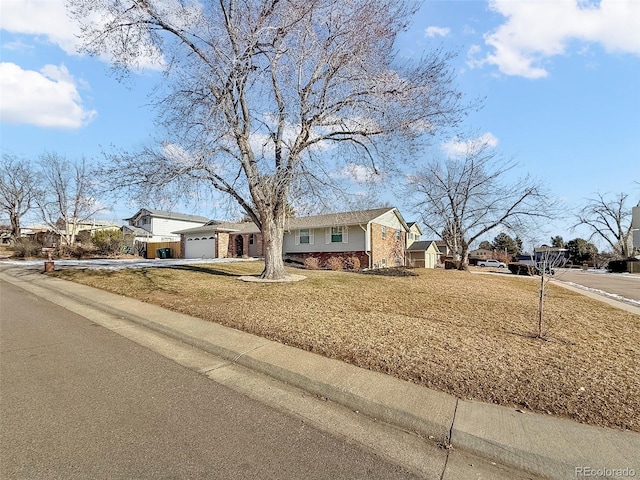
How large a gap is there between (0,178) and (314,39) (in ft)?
135

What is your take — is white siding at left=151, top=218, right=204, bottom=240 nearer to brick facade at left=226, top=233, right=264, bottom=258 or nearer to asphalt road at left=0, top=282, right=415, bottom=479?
brick facade at left=226, top=233, right=264, bottom=258

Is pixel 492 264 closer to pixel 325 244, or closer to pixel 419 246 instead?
pixel 419 246

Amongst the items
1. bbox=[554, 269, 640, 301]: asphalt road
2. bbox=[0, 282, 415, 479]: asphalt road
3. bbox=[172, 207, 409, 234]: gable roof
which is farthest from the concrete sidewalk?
bbox=[172, 207, 409, 234]: gable roof

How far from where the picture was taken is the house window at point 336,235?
24.4 m

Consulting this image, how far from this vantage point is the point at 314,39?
402 inches

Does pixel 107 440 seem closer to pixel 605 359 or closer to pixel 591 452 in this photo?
pixel 591 452

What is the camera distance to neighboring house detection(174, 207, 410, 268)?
23.7m

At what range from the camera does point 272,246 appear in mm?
12453

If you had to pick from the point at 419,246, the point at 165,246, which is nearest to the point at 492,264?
the point at 419,246

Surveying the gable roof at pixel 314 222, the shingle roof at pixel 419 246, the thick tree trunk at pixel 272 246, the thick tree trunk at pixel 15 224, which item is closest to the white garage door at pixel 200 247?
the gable roof at pixel 314 222

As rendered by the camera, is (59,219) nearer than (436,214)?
No

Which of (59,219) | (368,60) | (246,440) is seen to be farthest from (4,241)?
(246,440)

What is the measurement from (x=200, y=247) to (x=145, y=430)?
2936cm

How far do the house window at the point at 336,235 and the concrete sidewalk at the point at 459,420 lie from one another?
19310 mm
